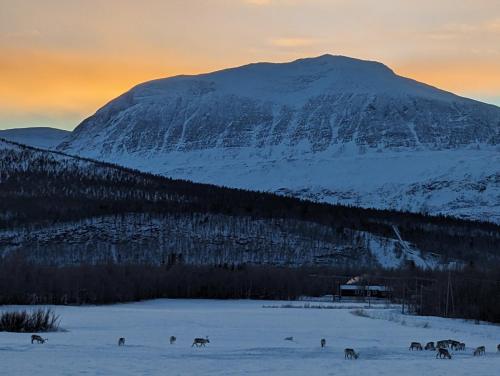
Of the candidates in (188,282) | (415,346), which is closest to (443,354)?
(415,346)

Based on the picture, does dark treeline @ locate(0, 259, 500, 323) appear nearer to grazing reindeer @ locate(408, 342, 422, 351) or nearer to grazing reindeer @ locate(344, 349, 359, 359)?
grazing reindeer @ locate(408, 342, 422, 351)

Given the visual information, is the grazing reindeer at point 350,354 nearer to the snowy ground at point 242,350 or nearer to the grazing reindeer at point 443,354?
the snowy ground at point 242,350

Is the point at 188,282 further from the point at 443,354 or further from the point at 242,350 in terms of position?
the point at 443,354

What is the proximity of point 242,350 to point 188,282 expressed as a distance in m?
91.9

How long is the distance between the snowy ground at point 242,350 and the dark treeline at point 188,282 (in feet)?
105

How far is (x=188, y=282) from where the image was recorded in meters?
127

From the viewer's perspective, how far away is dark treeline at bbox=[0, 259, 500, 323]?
103m

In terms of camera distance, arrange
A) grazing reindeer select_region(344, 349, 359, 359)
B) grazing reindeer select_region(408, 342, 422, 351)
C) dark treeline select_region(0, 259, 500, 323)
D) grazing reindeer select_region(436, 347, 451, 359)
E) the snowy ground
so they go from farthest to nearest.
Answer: dark treeline select_region(0, 259, 500, 323), grazing reindeer select_region(408, 342, 422, 351), grazing reindeer select_region(344, 349, 359, 359), grazing reindeer select_region(436, 347, 451, 359), the snowy ground

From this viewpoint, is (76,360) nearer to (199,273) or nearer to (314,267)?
(199,273)

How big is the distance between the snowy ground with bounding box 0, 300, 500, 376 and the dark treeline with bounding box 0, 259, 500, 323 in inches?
1257

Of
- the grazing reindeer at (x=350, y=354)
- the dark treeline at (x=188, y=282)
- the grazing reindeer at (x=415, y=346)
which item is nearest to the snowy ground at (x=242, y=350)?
the grazing reindeer at (x=415, y=346)

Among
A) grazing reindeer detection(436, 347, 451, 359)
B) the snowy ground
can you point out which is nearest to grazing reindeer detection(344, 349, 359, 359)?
the snowy ground

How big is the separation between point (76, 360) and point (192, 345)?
376 inches

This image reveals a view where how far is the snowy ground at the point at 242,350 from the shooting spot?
2806cm
